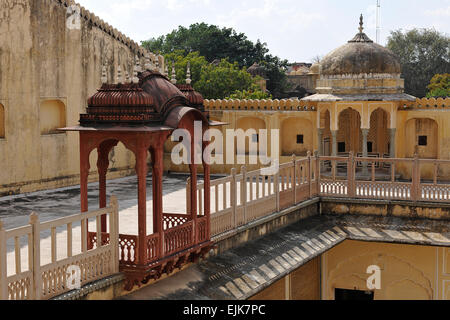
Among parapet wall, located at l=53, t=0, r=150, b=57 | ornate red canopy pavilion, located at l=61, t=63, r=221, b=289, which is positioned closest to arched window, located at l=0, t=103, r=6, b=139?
parapet wall, located at l=53, t=0, r=150, b=57

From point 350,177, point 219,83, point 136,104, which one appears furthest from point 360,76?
point 219,83

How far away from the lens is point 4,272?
657 centimetres

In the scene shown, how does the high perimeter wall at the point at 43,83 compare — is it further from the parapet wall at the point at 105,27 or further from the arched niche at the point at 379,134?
the arched niche at the point at 379,134

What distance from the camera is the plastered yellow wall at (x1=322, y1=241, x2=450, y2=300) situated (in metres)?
14.5

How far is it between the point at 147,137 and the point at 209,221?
210cm

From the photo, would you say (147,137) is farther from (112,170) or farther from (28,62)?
(112,170)

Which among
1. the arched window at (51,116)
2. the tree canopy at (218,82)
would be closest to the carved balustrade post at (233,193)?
the arched window at (51,116)

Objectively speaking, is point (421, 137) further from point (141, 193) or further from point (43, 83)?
point (141, 193)

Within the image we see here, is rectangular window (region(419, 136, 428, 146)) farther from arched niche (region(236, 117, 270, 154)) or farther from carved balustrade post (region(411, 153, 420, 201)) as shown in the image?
carved balustrade post (region(411, 153, 420, 201))

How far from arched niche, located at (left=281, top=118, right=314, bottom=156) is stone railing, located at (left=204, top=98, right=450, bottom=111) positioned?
643 mm

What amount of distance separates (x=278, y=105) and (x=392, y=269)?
6.37 m

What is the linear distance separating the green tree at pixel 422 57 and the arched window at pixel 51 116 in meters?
41.1

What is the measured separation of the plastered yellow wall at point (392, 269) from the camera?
14547 millimetres

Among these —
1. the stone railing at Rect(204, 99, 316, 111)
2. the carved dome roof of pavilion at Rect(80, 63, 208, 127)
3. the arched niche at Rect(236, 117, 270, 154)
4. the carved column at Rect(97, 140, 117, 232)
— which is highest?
the stone railing at Rect(204, 99, 316, 111)
